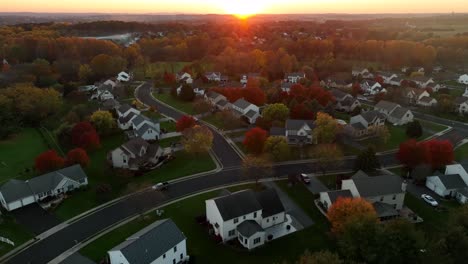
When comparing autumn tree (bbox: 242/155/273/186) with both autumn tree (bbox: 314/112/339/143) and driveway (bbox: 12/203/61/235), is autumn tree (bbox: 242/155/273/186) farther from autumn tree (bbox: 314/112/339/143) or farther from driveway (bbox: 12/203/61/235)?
driveway (bbox: 12/203/61/235)

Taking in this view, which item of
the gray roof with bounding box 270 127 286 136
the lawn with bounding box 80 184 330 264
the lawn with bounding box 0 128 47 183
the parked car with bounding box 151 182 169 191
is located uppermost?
the gray roof with bounding box 270 127 286 136

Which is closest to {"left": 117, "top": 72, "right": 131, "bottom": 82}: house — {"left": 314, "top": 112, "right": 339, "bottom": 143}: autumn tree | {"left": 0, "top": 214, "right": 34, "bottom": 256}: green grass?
{"left": 314, "top": 112, "right": 339, "bottom": 143}: autumn tree

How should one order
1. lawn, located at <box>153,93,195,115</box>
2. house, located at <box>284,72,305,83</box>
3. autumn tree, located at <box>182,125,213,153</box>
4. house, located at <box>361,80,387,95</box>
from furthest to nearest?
house, located at <box>284,72,305,83</box>
house, located at <box>361,80,387,95</box>
lawn, located at <box>153,93,195,115</box>
autumn tree, located at <box>182,125,213,153</box>

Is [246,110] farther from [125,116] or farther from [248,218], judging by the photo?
[248,218]

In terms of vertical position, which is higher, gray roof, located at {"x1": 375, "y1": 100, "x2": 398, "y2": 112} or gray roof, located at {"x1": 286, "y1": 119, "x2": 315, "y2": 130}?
gray roof, located at {"x1": 286, "y1": 119, "x2": 315, "y2": 130}

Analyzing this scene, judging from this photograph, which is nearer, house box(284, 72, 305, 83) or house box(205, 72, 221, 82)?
house box(284, 72, 305, 83)

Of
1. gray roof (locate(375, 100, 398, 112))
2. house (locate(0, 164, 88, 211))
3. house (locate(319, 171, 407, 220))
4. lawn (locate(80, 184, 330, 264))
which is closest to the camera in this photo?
lawn (locate(80, 184, 330, 264))

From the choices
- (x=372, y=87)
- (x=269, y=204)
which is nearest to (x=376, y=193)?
(x=269, y=204)
